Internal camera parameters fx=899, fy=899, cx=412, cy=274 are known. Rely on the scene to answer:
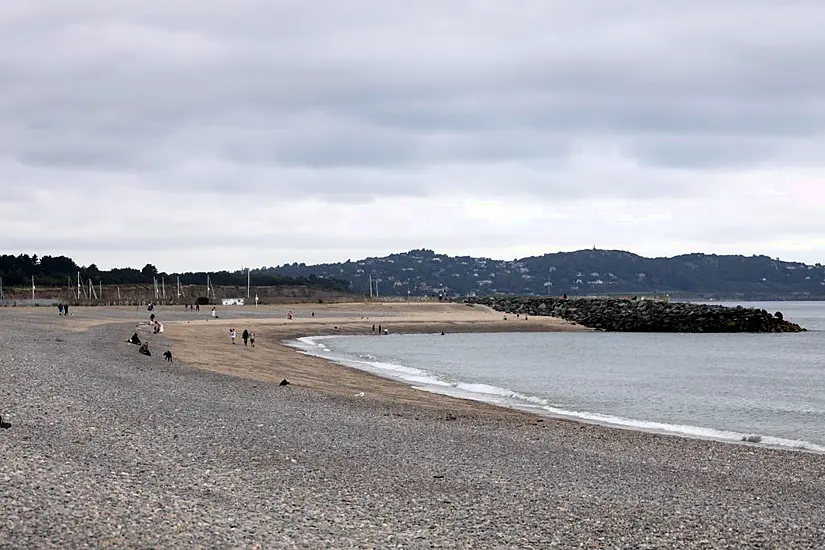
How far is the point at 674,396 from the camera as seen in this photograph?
1314 inches

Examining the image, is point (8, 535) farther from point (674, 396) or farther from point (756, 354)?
point (756, 354)

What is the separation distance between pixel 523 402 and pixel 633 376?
540 inches

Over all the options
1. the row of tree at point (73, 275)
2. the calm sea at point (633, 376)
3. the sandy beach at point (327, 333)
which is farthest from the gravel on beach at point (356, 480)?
the row of tree at point (73, 275)

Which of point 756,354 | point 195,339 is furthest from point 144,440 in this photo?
point 756,354

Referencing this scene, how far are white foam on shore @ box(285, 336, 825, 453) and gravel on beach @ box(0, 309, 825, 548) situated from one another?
95.1 inches

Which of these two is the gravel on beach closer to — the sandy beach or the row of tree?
the sandy beach

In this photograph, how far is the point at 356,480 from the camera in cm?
1259

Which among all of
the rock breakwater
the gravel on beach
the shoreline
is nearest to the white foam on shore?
the shoreline

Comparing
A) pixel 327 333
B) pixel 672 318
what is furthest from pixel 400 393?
pixel 672 318

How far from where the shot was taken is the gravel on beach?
954cm

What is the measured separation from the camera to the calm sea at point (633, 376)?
2641cm

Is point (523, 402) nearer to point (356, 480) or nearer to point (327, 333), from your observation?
point (356, 480)

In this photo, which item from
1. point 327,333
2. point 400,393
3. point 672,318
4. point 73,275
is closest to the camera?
point 400,393

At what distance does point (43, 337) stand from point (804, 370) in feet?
121
